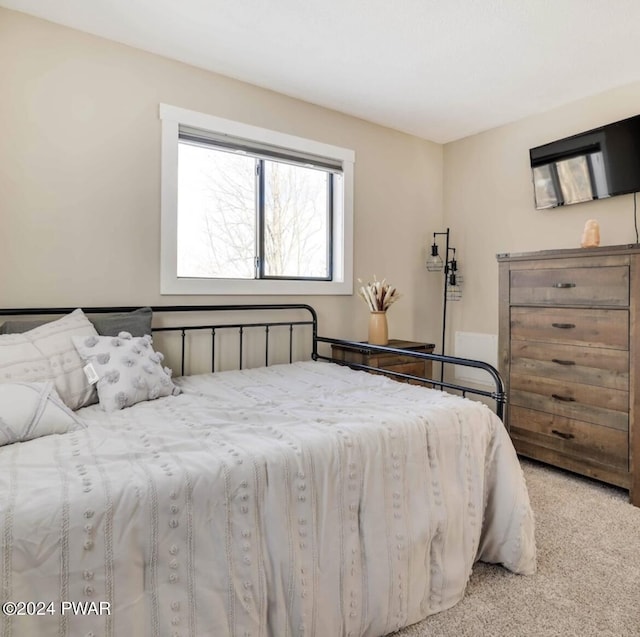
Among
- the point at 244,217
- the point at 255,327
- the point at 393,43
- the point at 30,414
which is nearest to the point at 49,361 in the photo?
the point at 30,414

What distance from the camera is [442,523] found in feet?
4.68

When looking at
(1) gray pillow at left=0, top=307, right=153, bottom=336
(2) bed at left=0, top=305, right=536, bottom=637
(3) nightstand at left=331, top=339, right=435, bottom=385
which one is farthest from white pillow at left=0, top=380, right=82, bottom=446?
(3) nightstand at left=331, top=339, right=435, bottom=385

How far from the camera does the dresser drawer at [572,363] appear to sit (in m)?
2.19

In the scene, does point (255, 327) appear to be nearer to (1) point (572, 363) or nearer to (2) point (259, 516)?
(2) point (259, 516)

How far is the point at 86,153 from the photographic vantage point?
2.15 m

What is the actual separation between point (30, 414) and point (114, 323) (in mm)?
775

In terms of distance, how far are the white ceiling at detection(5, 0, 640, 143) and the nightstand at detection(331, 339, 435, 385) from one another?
1.63m

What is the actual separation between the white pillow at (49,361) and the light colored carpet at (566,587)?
4.57 ft

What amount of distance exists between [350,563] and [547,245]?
265 centimetres

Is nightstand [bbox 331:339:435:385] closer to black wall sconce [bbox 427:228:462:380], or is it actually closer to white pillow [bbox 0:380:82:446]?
black wall sconce [bbox 427:228:462:380]

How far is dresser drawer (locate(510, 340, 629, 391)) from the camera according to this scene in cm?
219

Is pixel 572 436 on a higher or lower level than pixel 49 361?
lower

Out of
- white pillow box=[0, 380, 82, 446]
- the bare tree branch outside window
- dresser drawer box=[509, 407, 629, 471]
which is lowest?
dresser drawer box=[509, 407, 629, 471]

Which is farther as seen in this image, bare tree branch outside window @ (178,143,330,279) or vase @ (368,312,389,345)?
vase @ (368,312,389,345)
